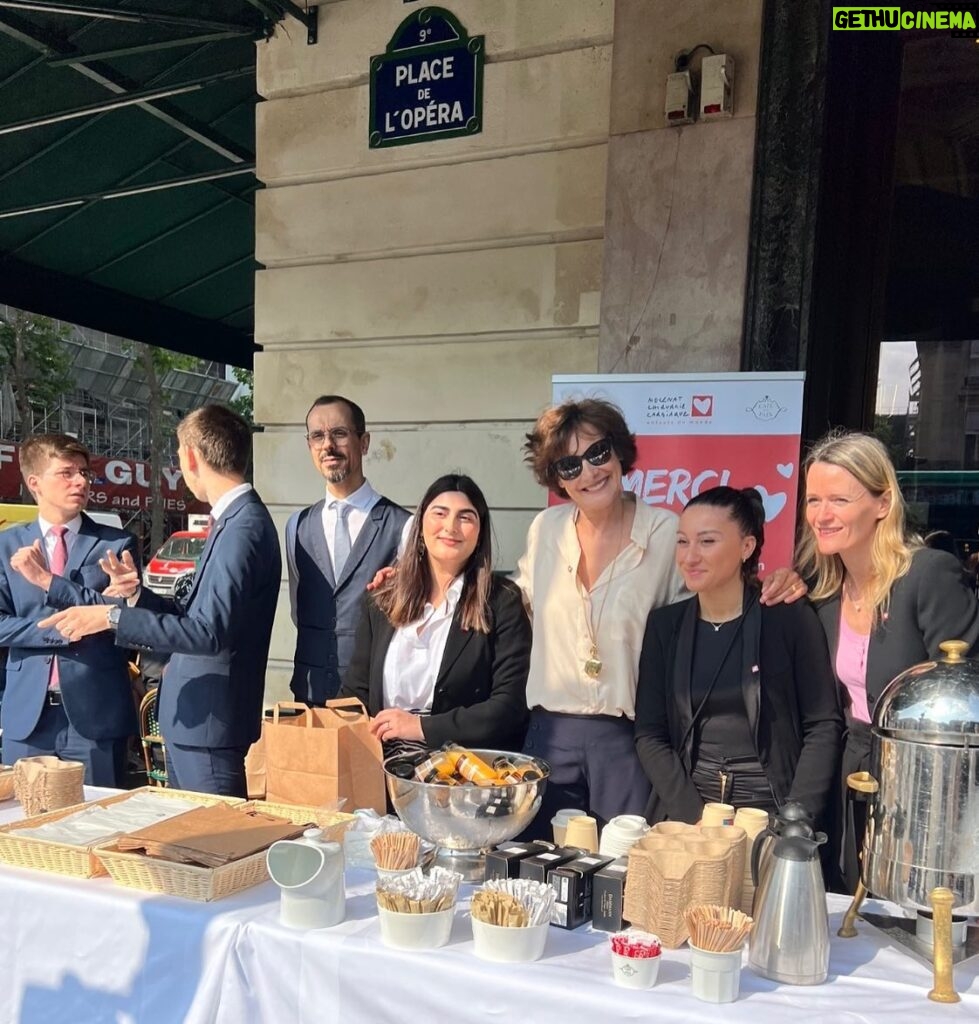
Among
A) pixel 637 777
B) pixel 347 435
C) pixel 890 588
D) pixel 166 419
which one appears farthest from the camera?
pixel 166 419

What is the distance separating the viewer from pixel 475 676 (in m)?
2.54

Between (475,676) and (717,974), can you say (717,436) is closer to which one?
(475,676)

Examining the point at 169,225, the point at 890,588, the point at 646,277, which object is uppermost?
the point at 169,225

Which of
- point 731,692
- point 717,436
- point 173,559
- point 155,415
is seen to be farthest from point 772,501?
point 155,415

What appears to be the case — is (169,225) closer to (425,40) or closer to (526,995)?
(425,40)

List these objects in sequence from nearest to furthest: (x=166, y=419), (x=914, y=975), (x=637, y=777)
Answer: (x=914, y=975) → (x=637, y=777) → (x=166, y=419)

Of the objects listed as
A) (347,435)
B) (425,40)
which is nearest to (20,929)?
(347,435)

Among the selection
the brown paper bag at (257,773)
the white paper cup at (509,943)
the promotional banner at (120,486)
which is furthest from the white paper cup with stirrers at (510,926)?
the promotional banner at (120,486)

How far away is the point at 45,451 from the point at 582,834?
7.78ft

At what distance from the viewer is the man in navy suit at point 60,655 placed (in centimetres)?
314

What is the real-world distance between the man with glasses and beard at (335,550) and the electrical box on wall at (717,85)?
1.97 m

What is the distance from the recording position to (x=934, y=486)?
13.4 feet

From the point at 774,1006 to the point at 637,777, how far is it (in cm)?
105

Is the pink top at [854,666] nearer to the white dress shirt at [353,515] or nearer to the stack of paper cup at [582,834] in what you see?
the stack of paper cup at [582,834]
